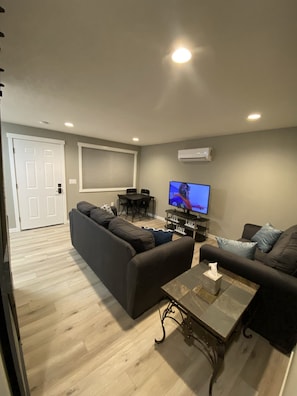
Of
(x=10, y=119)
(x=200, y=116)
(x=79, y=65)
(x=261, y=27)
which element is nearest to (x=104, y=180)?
(x=10, y=119)

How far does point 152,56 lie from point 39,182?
3.91 m

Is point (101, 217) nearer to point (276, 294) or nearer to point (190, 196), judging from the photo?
point (276, 294)

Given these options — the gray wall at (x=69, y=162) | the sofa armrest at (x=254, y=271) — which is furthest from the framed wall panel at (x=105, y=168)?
the sofa armrest at (x=254, y=271)

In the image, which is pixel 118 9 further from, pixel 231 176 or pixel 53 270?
pixel 231 176

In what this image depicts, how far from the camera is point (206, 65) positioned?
1307 millimetres

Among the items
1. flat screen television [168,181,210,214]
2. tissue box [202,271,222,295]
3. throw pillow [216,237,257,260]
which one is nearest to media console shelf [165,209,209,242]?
flat screen television [168,181,210,214]

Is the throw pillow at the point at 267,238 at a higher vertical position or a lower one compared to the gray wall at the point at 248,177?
lower

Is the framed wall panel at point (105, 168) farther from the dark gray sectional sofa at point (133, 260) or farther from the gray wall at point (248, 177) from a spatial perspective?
the dark gray sectional sofa at point (133, 260)

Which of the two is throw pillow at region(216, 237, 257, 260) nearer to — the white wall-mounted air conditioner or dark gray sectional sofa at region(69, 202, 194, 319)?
dark gray sectional sofa at region(69, 202, 194, 319)

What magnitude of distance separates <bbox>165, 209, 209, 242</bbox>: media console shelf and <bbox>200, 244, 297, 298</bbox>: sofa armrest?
1.97 meters

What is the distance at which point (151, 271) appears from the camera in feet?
5.34

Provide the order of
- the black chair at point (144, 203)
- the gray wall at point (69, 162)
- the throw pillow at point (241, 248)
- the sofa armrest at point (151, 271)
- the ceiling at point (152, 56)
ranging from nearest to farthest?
the ceiling at point (152, 56) → the sofa armrest at point (151, 271) → the throw pillow at point (241, 248) → the gray wall at point (69, 162) → the black chair at point (144, 203)

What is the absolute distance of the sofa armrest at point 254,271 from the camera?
1.36m

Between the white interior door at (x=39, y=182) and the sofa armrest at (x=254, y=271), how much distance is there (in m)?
3.97
